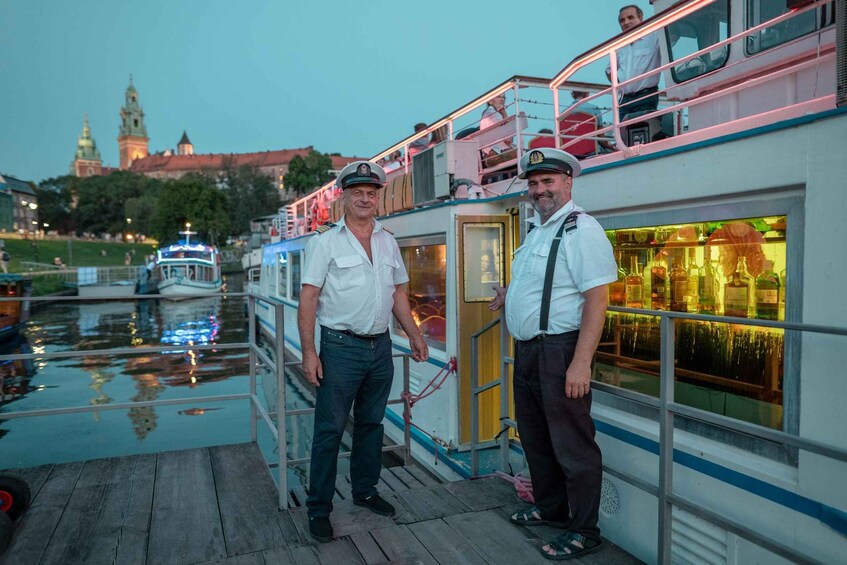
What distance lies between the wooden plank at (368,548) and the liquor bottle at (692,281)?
2.27 meters

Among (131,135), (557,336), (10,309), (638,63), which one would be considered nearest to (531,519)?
(557,336)

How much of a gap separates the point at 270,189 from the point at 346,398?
291ft

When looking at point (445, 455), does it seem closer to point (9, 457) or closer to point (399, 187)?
point (399, 187)

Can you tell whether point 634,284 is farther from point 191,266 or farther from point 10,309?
point 191,266

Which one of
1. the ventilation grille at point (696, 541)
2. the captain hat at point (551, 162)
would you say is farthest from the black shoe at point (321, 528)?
the captain hat at point (551, 162)

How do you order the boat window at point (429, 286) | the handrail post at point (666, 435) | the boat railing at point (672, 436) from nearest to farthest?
the boat railing at point (672, 436), the handrail post at point (666, 435), the boat window at point (429, 286)

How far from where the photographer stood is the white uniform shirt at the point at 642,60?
16.2ft

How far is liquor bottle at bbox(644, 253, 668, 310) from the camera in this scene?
383 cm

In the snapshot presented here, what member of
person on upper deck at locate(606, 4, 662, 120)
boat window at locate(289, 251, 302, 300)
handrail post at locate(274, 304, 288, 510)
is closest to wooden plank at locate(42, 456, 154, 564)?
handrail post at locate(274, 304, 288, 510)

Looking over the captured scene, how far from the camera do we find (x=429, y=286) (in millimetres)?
6809

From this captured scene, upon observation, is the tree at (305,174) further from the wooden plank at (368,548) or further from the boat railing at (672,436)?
the boat railing at (672,436)

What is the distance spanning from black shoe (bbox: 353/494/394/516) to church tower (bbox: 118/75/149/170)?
580ft

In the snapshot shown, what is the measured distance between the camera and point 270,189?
88.2m

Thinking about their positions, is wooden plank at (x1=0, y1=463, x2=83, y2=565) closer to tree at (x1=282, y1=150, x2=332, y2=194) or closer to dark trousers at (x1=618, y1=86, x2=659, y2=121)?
dark trousers at (x1=618, y1=86, x2=659, y2=121)
